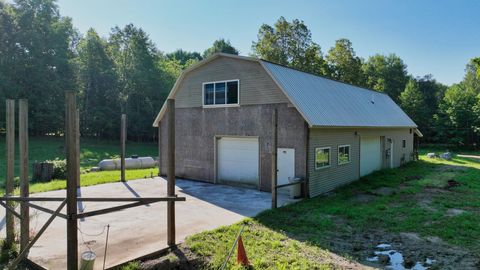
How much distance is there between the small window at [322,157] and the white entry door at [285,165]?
891 millimetres

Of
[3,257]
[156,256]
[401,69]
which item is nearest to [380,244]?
[156,256]

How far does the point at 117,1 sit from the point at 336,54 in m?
28.8

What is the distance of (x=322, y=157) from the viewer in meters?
11.9

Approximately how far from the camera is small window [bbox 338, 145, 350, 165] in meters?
12.9

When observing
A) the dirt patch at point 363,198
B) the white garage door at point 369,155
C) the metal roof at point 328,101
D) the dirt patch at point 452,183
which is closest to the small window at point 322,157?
the metal roof at point 328,101

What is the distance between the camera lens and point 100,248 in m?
6.30

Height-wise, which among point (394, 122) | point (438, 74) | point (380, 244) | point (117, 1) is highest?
point (438, 74)

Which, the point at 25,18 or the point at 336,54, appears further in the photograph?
the point at 336,54

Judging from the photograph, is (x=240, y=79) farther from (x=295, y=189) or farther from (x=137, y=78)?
(x=137, y=78)

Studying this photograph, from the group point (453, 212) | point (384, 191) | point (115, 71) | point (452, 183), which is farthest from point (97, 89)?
point (453, 212)

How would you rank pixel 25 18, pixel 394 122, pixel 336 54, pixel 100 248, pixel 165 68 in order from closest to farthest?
pixel 100 248 < pixel 394 122 < pixel 25 18 < pixel 336 54 < pixel 165 68

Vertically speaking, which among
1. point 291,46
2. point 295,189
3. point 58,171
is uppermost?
point 291,46

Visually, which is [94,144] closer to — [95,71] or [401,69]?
[95,71]

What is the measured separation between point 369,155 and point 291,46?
902 inches
